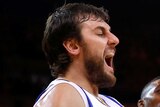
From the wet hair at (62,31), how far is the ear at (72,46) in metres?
0.01

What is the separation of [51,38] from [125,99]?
108 inches

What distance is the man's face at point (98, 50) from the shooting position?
1133 millimetres

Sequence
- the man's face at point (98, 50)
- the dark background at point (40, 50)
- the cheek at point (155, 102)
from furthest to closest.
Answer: the dark background at point (40, 50) → the cheek at point (155, 102) → the man's face at point (98, 50)

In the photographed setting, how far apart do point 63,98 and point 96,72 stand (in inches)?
7.6

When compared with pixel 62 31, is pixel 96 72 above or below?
below

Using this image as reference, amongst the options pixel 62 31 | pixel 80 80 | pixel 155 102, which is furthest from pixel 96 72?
pixel 155 102

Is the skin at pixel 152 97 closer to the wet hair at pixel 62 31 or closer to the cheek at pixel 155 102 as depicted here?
the cheek at pixel 155 102

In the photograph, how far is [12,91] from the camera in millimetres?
3826

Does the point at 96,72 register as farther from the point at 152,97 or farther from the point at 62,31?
the point at 152,97

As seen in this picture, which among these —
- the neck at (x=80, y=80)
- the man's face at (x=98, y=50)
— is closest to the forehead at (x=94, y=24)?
the man's face at (x=98, y=50)

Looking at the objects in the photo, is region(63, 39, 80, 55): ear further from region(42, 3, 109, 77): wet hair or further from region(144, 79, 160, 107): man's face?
region(144, 79, 160, 107): man's face

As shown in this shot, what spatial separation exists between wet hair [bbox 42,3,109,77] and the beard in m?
0.06

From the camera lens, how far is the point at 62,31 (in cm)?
116

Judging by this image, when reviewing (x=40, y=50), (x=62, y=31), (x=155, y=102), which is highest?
(x=62, y=31)
